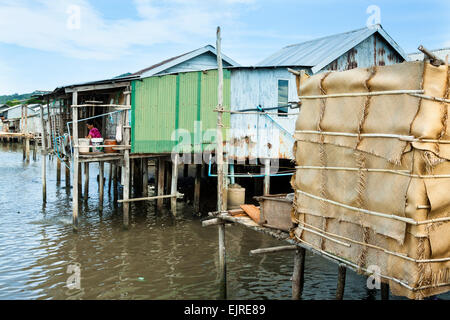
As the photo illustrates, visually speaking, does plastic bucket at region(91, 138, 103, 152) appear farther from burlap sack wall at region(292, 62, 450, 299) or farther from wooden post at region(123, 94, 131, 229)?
burlap sack wall at region(292, 62, 450, 299)

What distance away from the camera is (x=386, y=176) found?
5.59 meters

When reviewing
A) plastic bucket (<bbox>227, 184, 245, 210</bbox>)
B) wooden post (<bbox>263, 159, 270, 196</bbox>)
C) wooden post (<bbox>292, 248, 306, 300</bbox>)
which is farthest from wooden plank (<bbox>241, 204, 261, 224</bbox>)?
wooden post (<bbox>263, 159, 270, 196</bbox>)

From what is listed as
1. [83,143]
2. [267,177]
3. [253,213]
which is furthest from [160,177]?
[253,213]

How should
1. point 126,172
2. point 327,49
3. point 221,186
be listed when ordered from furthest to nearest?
point 327,49, point 126,172, point 221,186

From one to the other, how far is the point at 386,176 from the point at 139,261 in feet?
27.2

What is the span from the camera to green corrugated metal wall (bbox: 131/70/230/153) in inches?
627

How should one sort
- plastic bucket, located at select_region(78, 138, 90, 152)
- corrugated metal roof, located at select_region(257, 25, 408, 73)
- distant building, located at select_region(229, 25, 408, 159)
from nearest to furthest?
plastic bucket, located at select_region(78, 138, 90, 152) → corrugated metal roof, located at select_region(257, 25, 408, 73) → distant building, located at select_region(229, 25, 408, 159)

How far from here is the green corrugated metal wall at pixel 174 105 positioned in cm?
1591

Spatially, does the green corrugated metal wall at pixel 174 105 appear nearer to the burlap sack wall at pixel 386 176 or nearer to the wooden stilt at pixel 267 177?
the wooden stilt at pixel 267 177

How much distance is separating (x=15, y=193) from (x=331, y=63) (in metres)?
16.8

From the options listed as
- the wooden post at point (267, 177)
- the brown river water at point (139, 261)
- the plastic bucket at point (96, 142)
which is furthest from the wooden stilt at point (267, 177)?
the plastic bucket at point (96, 142)

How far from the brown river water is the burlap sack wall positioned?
12.9 feet

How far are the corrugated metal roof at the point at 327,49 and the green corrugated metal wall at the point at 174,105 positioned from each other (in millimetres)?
2337

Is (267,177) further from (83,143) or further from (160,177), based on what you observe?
(83,143)
